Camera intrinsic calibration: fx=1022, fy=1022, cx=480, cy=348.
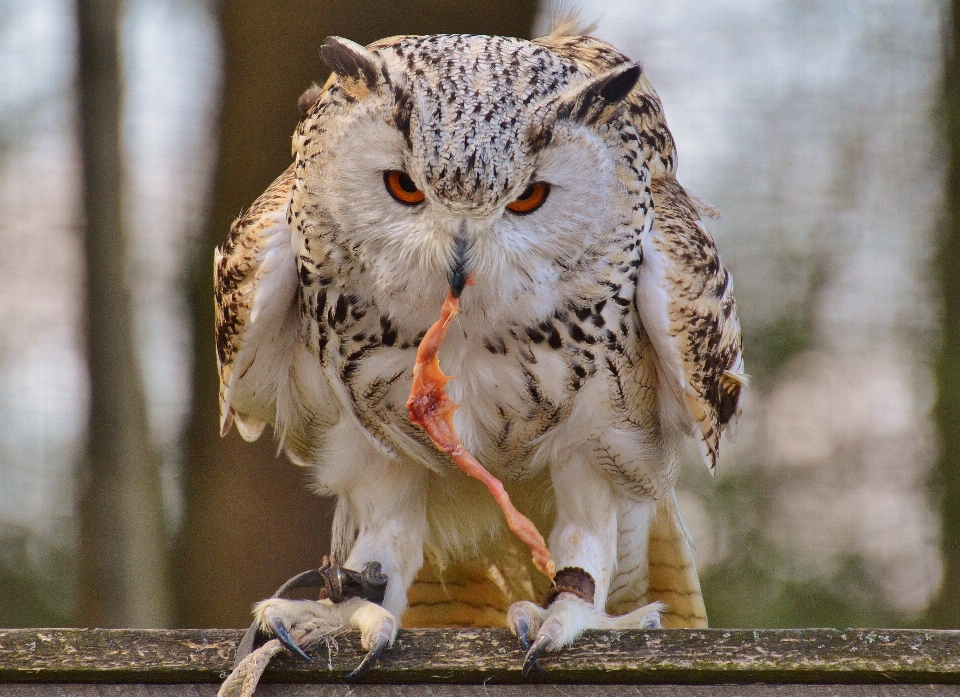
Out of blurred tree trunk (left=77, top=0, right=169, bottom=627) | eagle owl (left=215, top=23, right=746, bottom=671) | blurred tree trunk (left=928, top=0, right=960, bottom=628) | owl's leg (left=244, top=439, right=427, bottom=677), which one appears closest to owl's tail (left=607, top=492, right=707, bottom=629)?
eagle owl (left=215, top=23, right=746, bottom=671)

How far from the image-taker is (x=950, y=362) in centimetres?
401

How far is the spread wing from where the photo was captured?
1.81m

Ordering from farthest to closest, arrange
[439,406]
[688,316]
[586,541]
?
[586,541] < [688,316] < [439,406]

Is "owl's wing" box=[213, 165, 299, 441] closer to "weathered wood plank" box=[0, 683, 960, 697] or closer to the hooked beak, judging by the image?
the hooked beak

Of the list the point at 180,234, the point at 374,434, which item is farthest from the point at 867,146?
the point at 374,434

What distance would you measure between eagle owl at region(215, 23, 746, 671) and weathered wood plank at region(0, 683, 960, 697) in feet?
0.16

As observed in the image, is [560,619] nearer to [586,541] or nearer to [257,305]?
[586,541]

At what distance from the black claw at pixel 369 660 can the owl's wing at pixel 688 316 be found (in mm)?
770

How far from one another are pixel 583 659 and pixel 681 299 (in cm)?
73

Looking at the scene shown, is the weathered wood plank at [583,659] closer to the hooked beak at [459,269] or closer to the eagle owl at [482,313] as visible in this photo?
the eagle owl at [482,313]

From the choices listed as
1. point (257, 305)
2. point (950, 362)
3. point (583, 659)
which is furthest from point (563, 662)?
point (950, 362)

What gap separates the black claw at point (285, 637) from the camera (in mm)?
1346

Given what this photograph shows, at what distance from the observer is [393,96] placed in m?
1.64

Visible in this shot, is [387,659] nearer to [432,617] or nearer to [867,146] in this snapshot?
[432,617]
